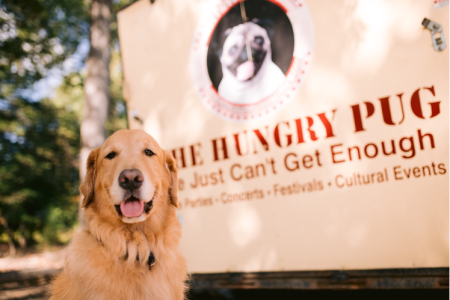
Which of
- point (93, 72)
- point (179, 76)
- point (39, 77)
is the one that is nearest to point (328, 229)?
point (179, 76)

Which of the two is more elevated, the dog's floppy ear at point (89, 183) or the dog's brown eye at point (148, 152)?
the dog's brown eye at point (148, 152)

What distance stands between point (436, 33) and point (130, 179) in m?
2.45

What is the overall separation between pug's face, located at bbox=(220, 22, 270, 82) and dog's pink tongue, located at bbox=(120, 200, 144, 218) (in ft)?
5.18

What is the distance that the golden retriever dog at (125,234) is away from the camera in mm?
2287

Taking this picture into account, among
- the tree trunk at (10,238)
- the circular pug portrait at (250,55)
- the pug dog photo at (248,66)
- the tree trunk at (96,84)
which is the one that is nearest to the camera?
the circular pug portrait at (250,55)

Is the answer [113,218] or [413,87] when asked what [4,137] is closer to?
[113,218]

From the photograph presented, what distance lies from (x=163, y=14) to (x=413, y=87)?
2.62 m

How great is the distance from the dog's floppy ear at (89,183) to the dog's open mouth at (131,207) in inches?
14.3

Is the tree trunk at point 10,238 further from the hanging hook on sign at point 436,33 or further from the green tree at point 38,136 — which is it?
the hanging hook on sign at point 436,33

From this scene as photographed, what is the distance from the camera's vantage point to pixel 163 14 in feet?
12.1

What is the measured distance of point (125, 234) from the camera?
2.50 metres

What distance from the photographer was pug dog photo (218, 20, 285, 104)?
309cm

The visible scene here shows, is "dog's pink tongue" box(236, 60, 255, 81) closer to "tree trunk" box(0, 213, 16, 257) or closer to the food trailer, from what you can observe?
the food trailer

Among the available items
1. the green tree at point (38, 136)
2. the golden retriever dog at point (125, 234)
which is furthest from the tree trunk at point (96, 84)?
the golden retriever dog at point (125, 234)
